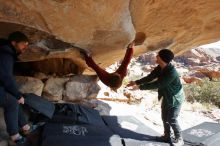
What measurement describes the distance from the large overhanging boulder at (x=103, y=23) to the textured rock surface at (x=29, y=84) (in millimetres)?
389

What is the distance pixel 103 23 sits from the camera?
15.1 ft

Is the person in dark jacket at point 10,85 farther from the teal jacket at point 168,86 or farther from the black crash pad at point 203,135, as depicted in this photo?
the black crash pad at point 203,135

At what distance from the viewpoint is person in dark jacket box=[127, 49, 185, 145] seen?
4.80 m

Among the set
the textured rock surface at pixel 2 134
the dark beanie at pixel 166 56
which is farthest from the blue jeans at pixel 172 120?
the textured rock surface at pixel 2 134

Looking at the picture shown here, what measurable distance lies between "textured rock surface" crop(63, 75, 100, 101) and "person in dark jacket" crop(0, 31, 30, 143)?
1999 millimetres

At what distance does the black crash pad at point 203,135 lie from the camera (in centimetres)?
503

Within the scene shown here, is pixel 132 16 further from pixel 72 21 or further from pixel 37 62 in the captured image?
pixel 37 62

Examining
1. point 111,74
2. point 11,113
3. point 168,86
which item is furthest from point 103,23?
point 11,113

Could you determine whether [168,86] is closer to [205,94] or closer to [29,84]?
[29,84]

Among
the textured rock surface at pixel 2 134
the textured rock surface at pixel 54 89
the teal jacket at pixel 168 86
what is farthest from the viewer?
the textured rock surface at pixel 54 89

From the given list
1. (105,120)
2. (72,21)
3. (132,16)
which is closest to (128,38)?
(132,16)

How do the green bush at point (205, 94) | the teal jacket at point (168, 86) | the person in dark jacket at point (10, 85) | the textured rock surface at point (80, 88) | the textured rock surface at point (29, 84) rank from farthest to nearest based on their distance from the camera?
1. the green bush at point (205, 94)
2. the textured rock surface at point (80, 88)
3. the textured rock surface at point (29, 84)
4. the teal jacket at point (168, 86)
5. the person in dark jacket at point (10, 85)

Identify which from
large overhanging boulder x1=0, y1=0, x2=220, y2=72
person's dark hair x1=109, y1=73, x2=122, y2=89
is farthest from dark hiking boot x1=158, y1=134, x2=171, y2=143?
large overhanging boulder x1=0, y1=0, x2=220, y2=72

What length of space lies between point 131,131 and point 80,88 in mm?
1424
